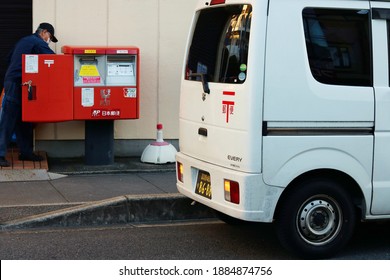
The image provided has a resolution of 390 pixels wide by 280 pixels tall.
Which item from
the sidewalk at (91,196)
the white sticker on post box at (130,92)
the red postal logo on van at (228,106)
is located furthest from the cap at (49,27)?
the red postal logo on van at (228,106)

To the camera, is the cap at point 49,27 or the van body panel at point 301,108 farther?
the cap at point 49,27

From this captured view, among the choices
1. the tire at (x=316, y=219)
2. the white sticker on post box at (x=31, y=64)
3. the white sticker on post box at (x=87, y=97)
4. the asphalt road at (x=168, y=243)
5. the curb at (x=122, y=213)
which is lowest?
the asphalt road at (x=168, y=243)

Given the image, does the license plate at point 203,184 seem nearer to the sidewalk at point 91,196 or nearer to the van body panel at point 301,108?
the van body panel at point 301,108

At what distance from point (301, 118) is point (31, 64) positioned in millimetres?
4479

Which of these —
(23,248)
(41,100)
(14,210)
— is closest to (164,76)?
(41,100)

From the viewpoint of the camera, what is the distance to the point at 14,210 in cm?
754

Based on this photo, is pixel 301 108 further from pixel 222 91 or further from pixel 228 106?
pixel 222 91

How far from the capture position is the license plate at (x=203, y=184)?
20.9 ft

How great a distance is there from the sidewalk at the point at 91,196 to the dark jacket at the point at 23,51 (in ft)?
4.24

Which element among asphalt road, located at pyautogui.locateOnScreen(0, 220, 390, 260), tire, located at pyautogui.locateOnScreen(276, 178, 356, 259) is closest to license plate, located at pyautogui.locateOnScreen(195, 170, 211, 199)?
asphalt road, located at pyautogui.locateOnScreen(0, 220, 390, 260)

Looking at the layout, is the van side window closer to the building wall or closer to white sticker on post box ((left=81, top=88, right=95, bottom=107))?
white sticker on post box ((left=81, top=88, right=95, bottom=107))

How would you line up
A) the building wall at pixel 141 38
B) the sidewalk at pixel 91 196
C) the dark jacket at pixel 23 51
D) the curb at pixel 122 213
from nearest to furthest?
the curb at pixel 122 213, the sidewalk at pixel 91 196, the dark jacket at pixel 23 51, the building wall at pixel 141 38

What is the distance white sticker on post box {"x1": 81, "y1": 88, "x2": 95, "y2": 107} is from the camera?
30.9 ft

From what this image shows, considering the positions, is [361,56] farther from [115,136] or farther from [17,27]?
[17,27]
